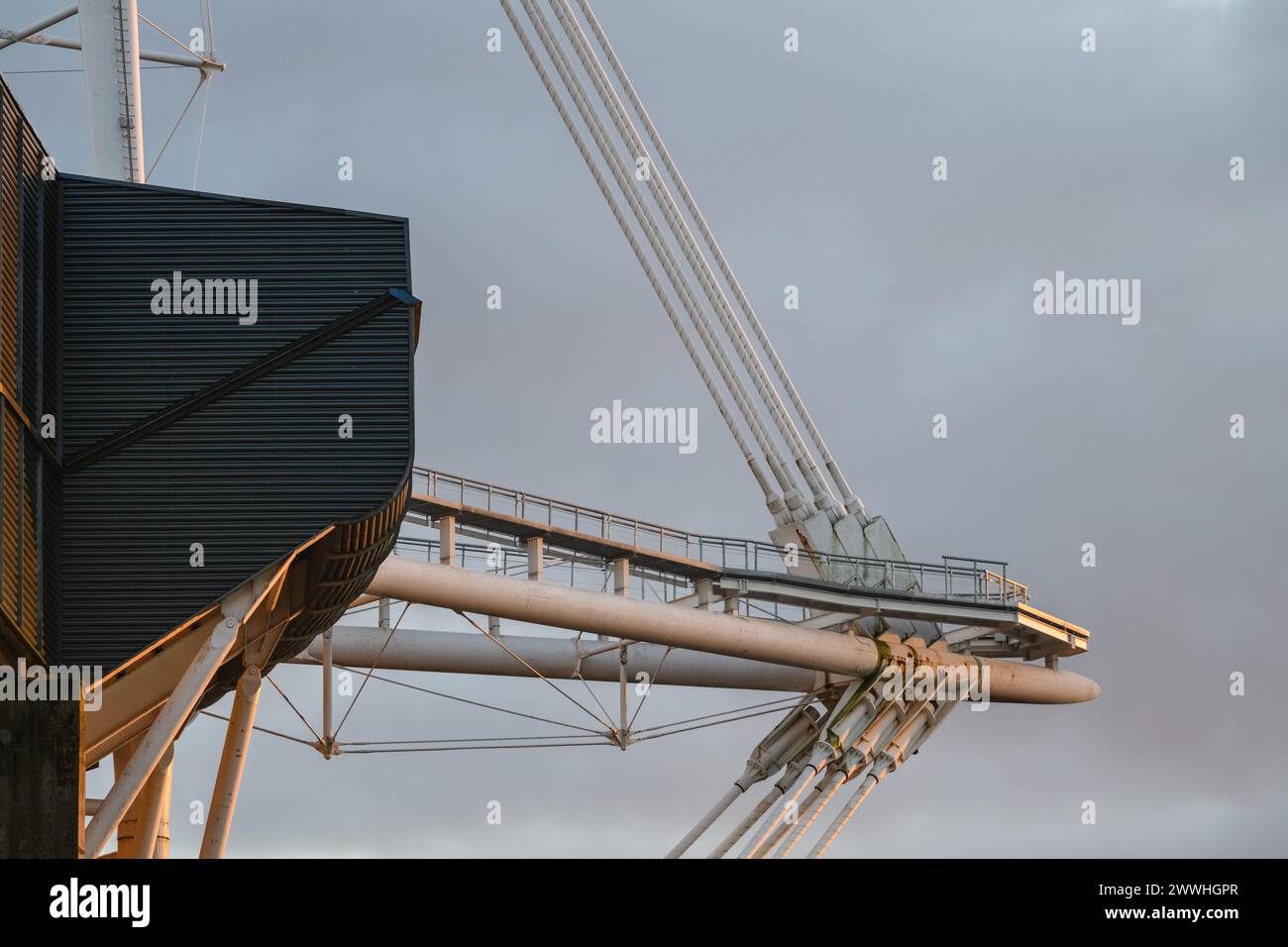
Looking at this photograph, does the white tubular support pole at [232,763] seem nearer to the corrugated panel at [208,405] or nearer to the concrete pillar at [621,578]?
the corrugated panel at [208,405]

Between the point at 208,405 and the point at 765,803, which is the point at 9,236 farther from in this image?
the point at 765,803

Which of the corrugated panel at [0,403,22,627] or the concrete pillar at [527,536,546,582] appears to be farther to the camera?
the concrete pillar at [527,536,546,582]

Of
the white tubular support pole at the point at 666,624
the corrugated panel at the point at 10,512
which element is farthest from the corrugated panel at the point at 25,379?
the white tubular support pole at the point at 666,624

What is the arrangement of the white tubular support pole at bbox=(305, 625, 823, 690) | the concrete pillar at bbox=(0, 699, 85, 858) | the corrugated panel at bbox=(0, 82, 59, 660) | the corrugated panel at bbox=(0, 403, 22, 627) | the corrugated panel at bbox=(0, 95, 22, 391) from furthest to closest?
1. the white tubular support pole at bbox=(305, 625, 823, 690)
2. the corrugated panel at bbox=(0, 95, 22, 391)
3. the corrugated panel at bbox=(0, 82, 59, 660)
4. the corrugated panel at bbox=(0, 403, 22, 627)
5. the concrete pillar at bbox=(0, 699, 85, 858)

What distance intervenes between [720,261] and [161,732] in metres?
27.1

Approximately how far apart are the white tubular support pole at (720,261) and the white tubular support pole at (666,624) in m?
4.78

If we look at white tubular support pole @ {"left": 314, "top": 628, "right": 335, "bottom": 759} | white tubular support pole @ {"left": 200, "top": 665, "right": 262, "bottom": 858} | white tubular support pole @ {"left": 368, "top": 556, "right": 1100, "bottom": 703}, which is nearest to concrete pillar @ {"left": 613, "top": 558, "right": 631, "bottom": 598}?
white tubular support pole @ {"left": 368, "top": 556, "right": 1100, "bottom": 703}

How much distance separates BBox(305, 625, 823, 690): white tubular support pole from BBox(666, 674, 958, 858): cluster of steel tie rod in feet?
4.65

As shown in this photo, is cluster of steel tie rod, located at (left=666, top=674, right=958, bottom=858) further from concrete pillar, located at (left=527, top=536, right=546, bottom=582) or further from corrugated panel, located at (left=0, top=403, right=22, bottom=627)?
corrugated panel, located at (left=0, top=403, right=22, bottom=627)

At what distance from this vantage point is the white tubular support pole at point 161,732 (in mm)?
35750

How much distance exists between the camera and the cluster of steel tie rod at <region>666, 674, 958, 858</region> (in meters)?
57.6

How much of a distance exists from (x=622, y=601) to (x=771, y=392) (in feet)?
34.7
